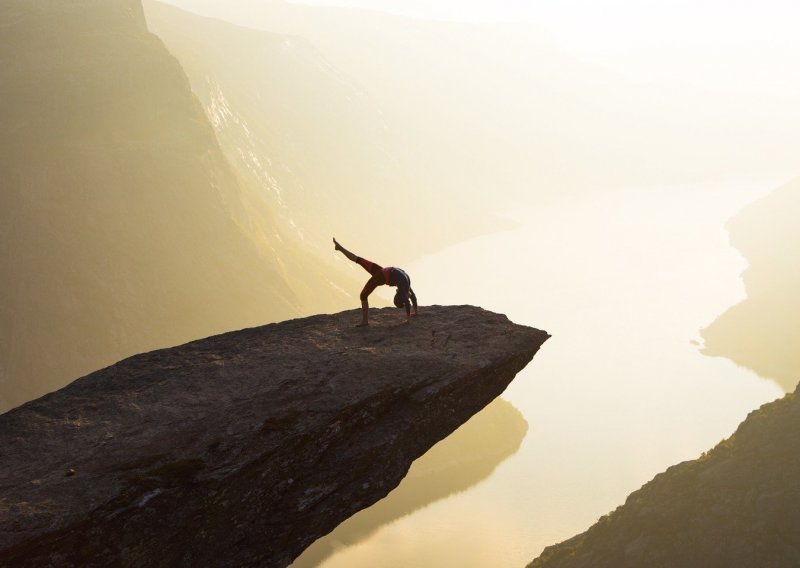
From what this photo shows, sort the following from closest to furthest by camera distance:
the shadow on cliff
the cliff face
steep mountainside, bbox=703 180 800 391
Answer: the cliff face → the shadow on cliff → steep mountainside, bbox=703 180 800 391

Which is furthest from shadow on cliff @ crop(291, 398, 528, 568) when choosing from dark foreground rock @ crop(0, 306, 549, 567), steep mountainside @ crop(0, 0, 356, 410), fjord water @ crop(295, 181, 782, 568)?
dark foreground rock @ crop(0, 306, 549, 567)

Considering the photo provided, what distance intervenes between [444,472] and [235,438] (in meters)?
54.5

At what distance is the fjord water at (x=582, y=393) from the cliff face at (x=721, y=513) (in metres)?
19.2

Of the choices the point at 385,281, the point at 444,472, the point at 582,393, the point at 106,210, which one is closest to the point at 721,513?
the point at 385,281

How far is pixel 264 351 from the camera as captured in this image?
55.3 ft

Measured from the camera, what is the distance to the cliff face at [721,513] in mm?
30891

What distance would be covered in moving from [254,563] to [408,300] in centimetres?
734

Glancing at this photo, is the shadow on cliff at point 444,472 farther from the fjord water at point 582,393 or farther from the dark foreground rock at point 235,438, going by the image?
the dark foreground rock at point 235,438

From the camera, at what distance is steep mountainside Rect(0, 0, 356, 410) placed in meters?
51.3

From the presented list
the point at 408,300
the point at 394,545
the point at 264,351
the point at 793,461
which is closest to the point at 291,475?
the point at 264,351

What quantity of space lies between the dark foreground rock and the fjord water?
39329mm

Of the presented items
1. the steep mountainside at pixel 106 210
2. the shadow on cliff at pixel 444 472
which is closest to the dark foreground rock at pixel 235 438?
the steep mountainside at pixel 106 210

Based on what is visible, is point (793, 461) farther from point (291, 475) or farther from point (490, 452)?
point (490, 452)

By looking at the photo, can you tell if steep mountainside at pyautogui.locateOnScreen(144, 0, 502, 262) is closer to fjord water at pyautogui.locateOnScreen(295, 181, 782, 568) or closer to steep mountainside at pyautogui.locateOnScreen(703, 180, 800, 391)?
fjord water at pyautogui.locateOnScreen(295, 181, 782, 568)
